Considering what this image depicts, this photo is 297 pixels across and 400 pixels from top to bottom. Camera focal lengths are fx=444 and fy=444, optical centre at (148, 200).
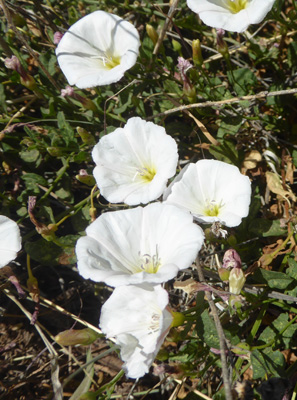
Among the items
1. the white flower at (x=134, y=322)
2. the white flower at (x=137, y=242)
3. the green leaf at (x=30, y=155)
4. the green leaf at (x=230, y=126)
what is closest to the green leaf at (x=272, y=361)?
the white flower at (x=134, y=322)

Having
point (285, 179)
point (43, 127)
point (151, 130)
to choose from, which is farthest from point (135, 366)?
point (43, 127)

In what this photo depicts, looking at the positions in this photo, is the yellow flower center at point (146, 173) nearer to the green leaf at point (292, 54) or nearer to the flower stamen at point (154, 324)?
the flower stamen at point (154, 324)

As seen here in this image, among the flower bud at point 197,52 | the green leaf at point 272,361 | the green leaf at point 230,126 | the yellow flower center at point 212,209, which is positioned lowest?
the green leaf at point 272,361

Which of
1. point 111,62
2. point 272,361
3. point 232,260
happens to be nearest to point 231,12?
point 111,62

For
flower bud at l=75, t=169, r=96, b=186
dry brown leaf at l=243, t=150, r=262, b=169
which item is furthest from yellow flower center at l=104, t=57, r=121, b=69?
dry brown leaf at l=243, t=150, r=262, b=169

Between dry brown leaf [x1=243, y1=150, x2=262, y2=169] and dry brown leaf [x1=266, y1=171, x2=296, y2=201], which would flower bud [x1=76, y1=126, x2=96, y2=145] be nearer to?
dry brown leaf [x1=243, y1=150, x2=262, y2=169]

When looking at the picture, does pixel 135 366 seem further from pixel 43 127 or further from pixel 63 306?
pixel 43 127
